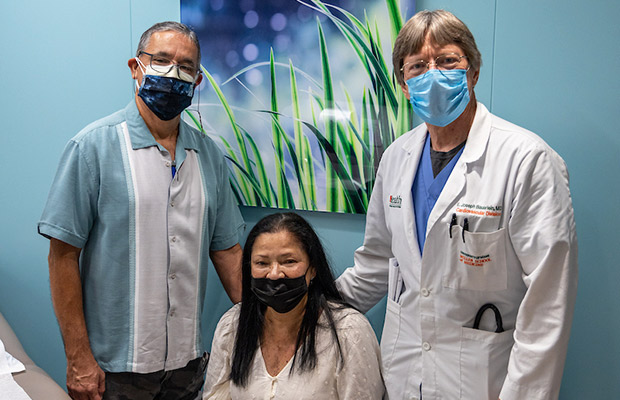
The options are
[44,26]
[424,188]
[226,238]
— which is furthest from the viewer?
[44,26]

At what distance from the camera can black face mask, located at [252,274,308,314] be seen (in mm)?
1629

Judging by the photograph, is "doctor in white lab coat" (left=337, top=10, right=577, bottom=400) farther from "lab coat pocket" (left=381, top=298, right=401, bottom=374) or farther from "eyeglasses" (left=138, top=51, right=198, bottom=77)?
"eyeglasses" (left=138, top=51, right=198, bottom=77)

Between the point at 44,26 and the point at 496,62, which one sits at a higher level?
the point at 44,26

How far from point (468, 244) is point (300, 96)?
93 centimetres

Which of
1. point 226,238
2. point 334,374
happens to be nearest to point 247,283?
point 226,238

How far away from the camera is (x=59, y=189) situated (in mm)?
1682

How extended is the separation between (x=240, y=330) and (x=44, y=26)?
161 centimetres

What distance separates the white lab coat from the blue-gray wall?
1.22 feet

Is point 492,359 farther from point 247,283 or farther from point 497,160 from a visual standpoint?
point 247,283

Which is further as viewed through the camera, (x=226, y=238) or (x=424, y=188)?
(x=226, y=238)

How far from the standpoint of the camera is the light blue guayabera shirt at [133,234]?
171 centimetres

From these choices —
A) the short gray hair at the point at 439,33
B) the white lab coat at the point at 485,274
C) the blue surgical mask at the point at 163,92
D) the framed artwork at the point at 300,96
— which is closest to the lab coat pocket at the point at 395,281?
the white lab coat at the point at 485,274

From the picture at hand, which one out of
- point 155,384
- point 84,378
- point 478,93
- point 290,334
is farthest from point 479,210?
point 84,378

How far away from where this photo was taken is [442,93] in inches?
56.7
